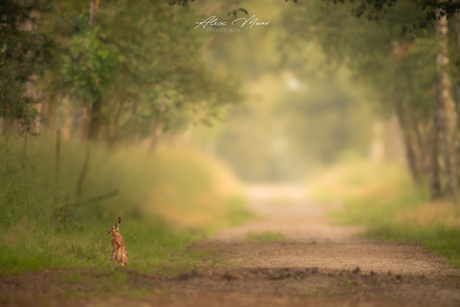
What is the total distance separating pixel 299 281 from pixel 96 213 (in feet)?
21.6

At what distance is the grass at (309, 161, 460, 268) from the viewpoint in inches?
450

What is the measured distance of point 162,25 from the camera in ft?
47.0

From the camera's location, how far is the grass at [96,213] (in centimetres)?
793

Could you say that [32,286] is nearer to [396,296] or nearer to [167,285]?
[167,285]

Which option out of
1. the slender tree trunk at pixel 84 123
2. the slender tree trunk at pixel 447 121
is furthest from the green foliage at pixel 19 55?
the slender tree trunk at pixel 447 121

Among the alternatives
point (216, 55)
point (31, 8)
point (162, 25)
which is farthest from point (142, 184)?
point (216, 55)

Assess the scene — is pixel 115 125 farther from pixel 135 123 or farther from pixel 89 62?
pixel 89 62

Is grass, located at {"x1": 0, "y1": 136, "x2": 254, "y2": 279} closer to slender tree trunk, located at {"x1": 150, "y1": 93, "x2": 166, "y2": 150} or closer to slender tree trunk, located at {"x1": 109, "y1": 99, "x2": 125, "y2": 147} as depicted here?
slender tree trunk, located at {"x1": 109, "y1": 99, "x2": 125, "y2": 147}

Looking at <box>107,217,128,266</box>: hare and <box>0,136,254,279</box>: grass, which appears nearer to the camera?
<box>107,217,128,266</box>: hare

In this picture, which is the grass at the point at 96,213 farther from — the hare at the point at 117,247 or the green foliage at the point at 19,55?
the green foliage at the point at 19,55

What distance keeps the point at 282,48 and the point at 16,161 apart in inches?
522

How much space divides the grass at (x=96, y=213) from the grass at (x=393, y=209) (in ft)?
14.9

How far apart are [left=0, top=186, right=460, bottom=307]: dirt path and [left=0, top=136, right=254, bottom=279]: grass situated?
777 mm

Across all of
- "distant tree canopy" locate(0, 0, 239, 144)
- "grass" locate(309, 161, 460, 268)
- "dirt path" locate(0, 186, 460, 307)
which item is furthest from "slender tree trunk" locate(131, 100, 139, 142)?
"grass" locate(309, 161, 460, 268)
